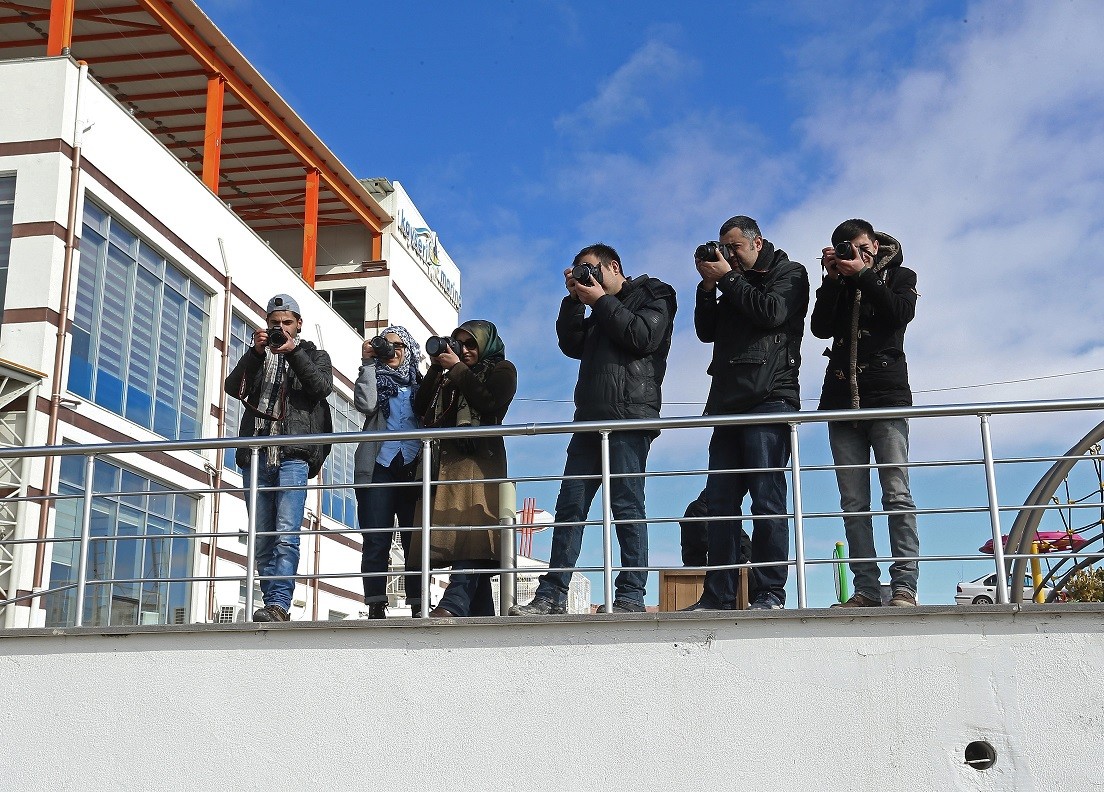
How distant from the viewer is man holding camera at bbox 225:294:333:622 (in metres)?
6.27

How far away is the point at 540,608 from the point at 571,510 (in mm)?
508

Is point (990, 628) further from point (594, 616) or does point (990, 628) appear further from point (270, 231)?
point (270, 231)

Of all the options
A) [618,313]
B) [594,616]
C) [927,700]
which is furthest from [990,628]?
[618,313]

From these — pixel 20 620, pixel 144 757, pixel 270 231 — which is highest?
pixel 270 231

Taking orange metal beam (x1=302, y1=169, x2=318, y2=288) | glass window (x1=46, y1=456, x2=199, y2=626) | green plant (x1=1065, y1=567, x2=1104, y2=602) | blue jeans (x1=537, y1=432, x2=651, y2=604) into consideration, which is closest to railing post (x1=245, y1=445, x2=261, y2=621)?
blue jeans (x1=537, y1=432, x2=651, y2=604)

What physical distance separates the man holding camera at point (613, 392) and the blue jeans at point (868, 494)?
3.04 feet

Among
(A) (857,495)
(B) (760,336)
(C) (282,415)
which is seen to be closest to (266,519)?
(C) (282,415)

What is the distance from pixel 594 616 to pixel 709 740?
0.70 metres

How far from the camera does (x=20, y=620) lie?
13.6 metres

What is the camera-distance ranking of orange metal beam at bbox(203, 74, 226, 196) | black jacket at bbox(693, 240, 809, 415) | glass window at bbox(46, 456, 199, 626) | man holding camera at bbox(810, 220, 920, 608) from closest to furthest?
man holding camera at bbox(810, 220, 920, 608) → black jacket at bbox(693, 240, 809, 415) → glass window at bbox(46, 456, 199, 626) → orange metal beam at bbox(203, 74, 226, 196)

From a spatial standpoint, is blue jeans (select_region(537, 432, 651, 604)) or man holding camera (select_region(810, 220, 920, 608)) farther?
blue jeans (select_region(537, 432, 651, 604))

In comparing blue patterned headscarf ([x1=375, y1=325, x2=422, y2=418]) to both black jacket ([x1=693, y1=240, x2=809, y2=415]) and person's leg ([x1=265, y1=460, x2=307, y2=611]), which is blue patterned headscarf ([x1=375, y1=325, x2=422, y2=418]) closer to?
person's leg ([x1=265, y1=460, x2=307, y2=611])

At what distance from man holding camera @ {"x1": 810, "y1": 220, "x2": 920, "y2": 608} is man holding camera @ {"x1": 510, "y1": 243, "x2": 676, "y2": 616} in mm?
829

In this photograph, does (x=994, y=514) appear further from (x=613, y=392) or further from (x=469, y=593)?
(x=469, y=593)
